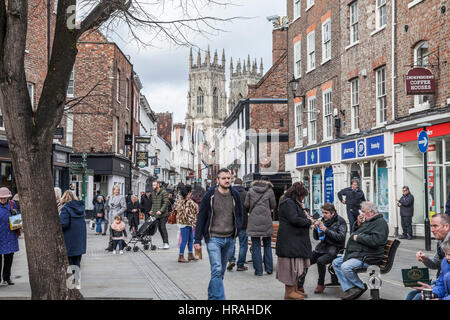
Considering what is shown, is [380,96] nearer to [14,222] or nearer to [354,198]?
[354,198]

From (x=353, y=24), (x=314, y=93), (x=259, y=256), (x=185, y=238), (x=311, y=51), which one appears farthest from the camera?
(x=311, y=51)

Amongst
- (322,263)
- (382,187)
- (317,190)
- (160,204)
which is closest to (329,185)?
(317,190)

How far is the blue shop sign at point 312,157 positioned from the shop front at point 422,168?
23.7 feet

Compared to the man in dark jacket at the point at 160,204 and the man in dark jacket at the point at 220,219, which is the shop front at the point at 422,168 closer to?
the man in dark jacket at the point at 160,204

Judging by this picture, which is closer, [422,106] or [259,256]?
[259,256]

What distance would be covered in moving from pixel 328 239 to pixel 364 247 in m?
1.00

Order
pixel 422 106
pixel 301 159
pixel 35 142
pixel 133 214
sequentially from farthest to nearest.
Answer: pixel 301 159, pixel 133 214, pixel 422 106, pixel 35 142

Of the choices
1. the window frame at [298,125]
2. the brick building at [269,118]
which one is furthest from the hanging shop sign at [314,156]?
the brick building at [269,118]

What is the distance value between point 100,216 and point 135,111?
85.2 feet

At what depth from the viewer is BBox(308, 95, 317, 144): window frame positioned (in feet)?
86.1

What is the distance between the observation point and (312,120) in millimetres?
26500

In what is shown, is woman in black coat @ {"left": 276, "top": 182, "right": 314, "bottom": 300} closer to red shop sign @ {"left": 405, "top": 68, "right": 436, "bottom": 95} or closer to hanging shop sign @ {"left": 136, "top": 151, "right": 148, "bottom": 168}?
red shop sign @ {"left": 405, "top": 68, "right": 436, "bottom": 95}

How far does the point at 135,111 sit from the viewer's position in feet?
155

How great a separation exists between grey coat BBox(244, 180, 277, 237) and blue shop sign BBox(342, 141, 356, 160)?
1125cm
